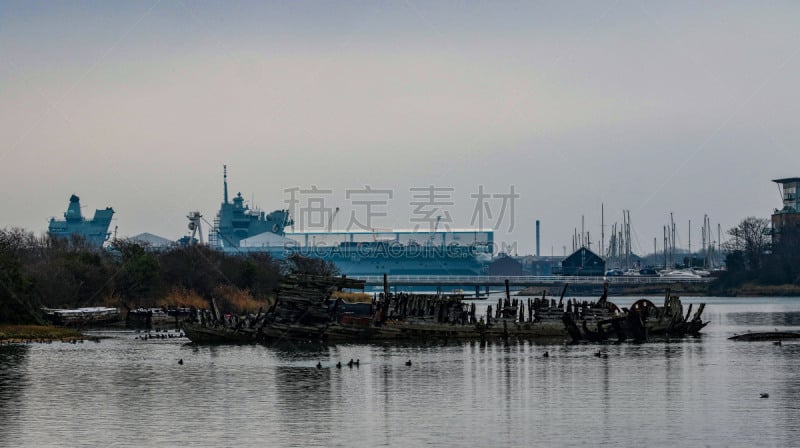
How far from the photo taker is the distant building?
192 m

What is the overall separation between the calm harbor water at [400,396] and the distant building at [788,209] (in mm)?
127579

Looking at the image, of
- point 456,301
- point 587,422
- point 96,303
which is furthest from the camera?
point 96,303

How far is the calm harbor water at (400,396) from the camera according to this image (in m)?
36.4

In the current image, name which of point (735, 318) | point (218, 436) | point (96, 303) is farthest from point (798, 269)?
point (218, 436)

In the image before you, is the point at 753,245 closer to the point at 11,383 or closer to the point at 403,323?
the point at 403,323

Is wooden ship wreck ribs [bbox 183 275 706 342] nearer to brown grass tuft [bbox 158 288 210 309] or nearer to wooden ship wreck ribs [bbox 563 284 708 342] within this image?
wooden ship wreck ribs [bbox 563 284 708 342]

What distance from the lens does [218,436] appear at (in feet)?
119

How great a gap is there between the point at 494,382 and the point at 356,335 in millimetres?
23217

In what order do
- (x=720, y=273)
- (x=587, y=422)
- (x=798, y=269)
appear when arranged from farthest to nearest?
(x=720, y=273) < (x=798, y=269) < (x=587, y=422)

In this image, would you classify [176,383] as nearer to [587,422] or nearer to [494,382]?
[494,382]

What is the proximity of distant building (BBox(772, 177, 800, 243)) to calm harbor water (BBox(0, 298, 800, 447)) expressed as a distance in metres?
128

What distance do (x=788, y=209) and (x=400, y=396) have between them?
526 feet

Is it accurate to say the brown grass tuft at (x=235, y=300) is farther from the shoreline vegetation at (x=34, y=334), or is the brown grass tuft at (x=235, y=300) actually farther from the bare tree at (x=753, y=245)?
the bare tree at (x=753, y=245)

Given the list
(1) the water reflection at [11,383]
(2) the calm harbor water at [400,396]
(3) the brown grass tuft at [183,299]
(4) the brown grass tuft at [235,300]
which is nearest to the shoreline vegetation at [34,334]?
(1) the water reflection at [11,383]
